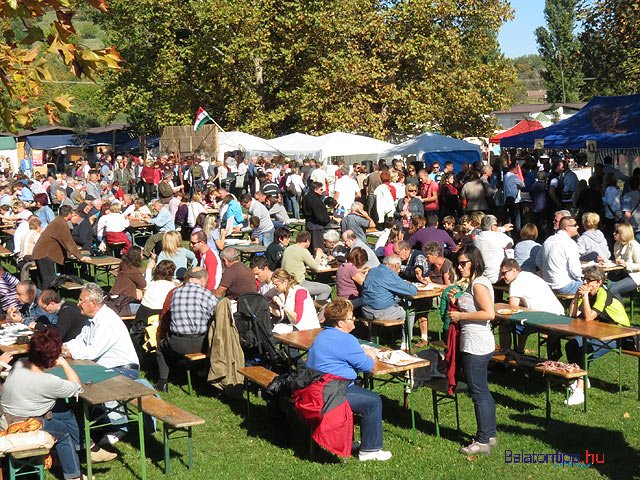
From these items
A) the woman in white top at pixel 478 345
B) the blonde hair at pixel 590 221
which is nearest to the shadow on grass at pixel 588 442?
the woman in white top at pixel 478 345

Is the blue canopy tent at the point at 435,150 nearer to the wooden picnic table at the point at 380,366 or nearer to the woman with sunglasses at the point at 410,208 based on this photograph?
the woman with sunglasses at the point at 410,208

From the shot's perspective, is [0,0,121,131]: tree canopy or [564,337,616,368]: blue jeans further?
[564,337,616,368]: blue jeans

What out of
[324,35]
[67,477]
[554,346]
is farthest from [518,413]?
[324,35]

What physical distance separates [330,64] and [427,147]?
371 inches

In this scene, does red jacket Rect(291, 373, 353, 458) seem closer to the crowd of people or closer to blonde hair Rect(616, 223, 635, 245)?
the crowd of people

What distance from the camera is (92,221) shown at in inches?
622

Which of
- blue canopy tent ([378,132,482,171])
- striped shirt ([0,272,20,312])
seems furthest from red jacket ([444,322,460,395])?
blue canopy tent ([378,132,482,171])

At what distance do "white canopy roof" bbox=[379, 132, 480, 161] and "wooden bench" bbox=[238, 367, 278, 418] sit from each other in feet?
51.1

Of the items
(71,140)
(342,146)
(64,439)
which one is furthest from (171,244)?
(71,140)

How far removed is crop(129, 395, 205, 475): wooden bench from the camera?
6.31m

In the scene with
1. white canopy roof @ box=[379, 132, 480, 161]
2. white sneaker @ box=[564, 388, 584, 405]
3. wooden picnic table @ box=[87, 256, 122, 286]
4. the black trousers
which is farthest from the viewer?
white canopy roof @ box=[379, 132, 480, 161]

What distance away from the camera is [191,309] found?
830 cm

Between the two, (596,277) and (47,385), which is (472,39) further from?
(47,385)

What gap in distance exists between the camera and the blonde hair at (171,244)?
11.2m
